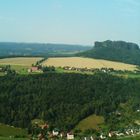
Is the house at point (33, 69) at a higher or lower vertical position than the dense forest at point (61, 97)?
higher

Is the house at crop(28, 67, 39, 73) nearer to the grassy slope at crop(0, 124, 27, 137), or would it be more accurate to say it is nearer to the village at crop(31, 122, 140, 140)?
the grassy slope at crop(0, 124, 27, 137)

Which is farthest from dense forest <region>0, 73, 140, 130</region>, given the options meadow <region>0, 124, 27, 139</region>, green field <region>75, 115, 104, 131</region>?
meadow <region>0, 124, 27, 139</region>

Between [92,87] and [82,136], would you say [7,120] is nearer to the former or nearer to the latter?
[82,136]

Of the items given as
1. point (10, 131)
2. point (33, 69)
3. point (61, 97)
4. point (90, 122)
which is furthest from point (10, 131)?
point (33, 69)

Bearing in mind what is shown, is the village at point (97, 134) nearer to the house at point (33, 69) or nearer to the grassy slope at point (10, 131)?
the grassy slope at point (10, 131)

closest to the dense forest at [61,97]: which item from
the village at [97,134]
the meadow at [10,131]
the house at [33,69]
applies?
the meadow at [10,131]

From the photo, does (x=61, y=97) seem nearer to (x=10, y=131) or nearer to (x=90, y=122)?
(x=90, y=122)
